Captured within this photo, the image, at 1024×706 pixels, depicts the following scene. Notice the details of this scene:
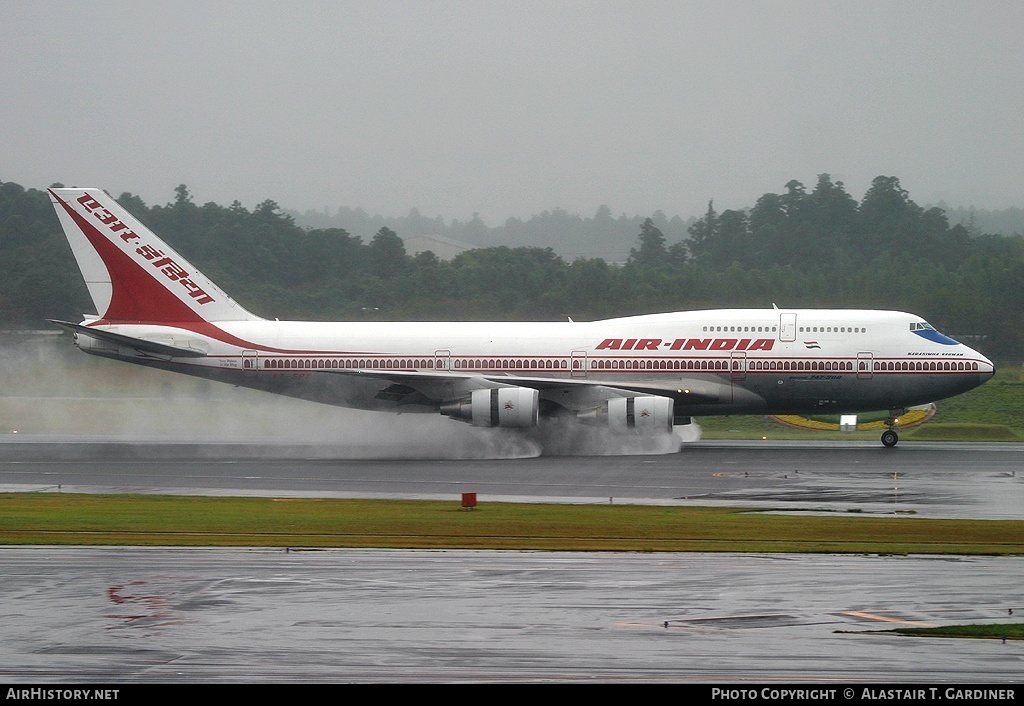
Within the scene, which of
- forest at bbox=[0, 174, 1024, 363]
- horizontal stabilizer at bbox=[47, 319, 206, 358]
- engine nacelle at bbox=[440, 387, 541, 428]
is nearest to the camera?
→ engine nacelle at bbox=[440, 387, 541, 428]

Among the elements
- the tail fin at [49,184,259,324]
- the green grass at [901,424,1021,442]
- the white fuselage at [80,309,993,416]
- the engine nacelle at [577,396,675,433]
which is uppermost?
the tail fin at [49,184,259,324]

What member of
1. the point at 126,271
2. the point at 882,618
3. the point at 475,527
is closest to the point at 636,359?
the point at 126,271

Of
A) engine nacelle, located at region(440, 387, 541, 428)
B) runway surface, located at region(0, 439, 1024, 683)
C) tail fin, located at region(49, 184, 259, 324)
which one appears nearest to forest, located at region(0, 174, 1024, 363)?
tail fin, located at region(49, 184, 259, 324)

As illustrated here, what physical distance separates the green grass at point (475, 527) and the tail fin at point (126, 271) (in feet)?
52.7

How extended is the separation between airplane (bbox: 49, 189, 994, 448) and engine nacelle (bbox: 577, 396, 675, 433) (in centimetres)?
82

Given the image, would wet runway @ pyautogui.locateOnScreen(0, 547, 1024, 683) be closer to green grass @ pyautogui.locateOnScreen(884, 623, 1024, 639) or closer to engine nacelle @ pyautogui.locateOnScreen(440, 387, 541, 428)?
green grass @ pyautogui.locateOnScreen(884, 623, 1024, 639)

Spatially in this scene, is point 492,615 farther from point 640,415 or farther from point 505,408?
point 640,415

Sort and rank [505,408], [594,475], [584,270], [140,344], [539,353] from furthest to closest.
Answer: [584,270] → [539,353] → [140,344] → [505,408] → [594,475]

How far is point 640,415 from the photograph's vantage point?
38719 mm

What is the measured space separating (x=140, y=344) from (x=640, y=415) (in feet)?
56.1

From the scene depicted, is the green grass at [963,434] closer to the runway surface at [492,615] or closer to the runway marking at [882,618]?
the runway surface at [492,615]

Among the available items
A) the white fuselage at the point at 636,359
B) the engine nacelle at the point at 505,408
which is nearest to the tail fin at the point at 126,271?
the white fuselage at the point at 636,359

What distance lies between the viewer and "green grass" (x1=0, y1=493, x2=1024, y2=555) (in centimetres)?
2039
